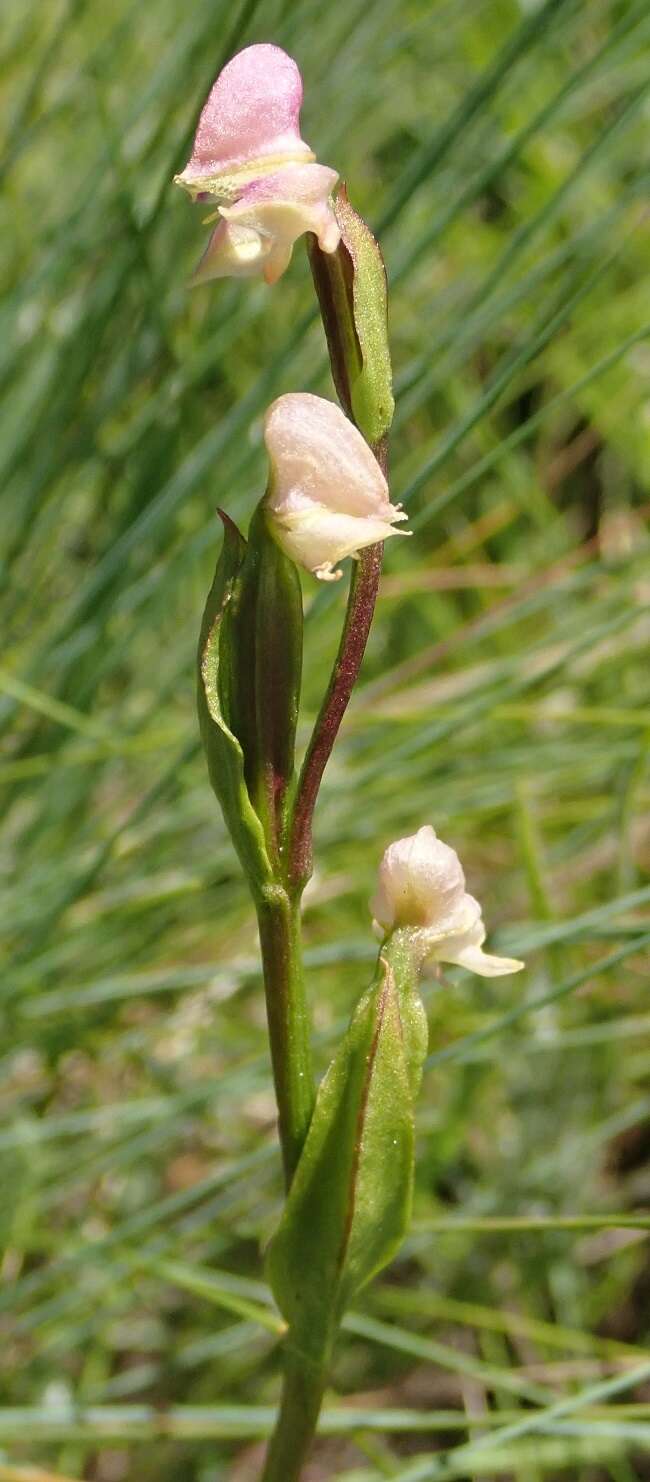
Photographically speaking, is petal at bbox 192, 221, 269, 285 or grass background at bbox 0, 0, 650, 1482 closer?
petal at bbox 192, 221, 269, 285

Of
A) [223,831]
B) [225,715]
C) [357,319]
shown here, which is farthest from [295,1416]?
[223,831]

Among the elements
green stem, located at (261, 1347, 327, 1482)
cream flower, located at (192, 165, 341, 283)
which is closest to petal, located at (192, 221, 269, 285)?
cream flower, located at (192, 165, 341, 283)

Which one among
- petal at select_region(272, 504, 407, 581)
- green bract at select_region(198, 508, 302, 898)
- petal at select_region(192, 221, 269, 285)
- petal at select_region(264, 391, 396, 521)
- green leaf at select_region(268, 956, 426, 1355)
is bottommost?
green leaf at select_region(268, 956, 426, 1355)

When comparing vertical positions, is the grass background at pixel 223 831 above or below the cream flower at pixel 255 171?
below

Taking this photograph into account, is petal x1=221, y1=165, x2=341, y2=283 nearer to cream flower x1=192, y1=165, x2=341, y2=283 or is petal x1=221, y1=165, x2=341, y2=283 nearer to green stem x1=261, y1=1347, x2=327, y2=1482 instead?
cream flower x1=192, y1=165, x2=341, y2=283

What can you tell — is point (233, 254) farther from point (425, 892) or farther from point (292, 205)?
point (425, 892)

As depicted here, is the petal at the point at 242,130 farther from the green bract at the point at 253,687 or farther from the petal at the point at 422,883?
the petal at the point at 422,883

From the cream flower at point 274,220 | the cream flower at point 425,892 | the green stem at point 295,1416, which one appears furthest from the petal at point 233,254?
the green stem at point 295,1416
